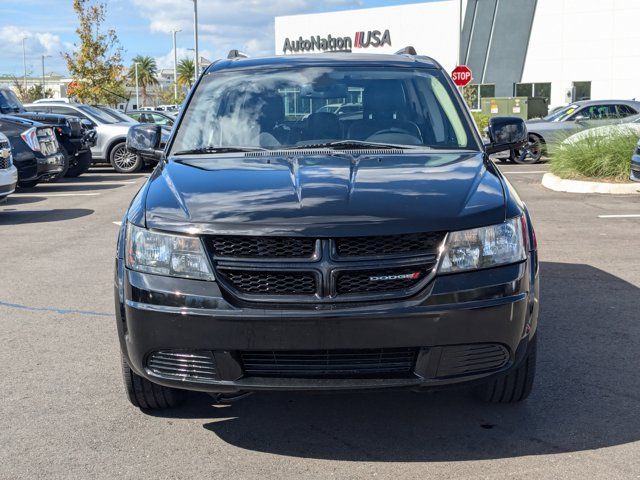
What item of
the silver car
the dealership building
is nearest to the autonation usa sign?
the dealership building

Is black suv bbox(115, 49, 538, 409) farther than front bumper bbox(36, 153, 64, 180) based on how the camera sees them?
No

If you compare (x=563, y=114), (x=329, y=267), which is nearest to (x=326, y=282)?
(x=329, y=267)

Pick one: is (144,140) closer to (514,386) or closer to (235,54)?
(235,54)

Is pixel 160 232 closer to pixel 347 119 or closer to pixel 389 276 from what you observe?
pixel 389 276

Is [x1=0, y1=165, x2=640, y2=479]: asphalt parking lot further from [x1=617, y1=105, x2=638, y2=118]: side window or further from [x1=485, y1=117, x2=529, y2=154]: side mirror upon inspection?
[x1=617, y1=105, x2=638, y2=118]: side window

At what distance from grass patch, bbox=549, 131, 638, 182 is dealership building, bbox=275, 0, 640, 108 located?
83.0ft

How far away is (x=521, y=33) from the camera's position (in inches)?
1738

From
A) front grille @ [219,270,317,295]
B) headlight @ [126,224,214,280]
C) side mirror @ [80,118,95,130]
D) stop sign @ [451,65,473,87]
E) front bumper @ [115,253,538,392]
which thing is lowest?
front bumper @ [115,253,538,392]

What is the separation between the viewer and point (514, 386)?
4016mm

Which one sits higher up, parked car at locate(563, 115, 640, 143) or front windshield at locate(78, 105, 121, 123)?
front windshield at locate(78, 105, 121, 123)

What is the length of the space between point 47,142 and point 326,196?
40.4 feet

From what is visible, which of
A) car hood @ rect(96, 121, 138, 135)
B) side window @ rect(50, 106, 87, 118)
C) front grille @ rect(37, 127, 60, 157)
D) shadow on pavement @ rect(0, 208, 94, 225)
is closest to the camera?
shadow on pavement @ rect(0, 208, 94, 225)

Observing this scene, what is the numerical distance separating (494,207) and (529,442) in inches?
41.2

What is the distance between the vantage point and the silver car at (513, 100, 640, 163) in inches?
780
